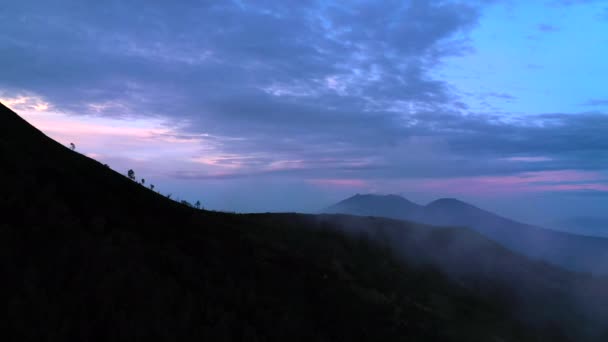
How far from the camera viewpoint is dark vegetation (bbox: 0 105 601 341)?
9320mm

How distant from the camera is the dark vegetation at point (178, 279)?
9320mm

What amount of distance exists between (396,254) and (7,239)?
2571 cm

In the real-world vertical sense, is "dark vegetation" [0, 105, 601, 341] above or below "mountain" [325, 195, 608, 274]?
above

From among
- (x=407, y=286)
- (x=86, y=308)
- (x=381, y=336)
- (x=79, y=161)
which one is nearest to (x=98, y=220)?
(x=86, y=308)

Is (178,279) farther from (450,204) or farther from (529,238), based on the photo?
(450,204)

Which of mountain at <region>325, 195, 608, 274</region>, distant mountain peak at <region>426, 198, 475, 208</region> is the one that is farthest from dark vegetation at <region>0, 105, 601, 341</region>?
distant mountain peak at <region>426, 198, 475, 208</region>

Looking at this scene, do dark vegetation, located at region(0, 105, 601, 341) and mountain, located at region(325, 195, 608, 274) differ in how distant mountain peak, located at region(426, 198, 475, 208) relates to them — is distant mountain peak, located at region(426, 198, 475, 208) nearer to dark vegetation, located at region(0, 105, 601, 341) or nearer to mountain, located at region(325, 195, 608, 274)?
mountain, located at region(325, 195, 608, 274)

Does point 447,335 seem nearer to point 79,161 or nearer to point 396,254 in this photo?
point 396,254

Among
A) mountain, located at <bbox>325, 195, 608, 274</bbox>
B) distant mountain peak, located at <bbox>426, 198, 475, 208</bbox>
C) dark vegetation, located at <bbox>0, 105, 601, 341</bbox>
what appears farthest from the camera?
distant mountain peak, located at <bbox>426, 198, 475, 208</bbox>

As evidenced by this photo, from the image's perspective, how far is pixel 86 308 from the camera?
915 cm

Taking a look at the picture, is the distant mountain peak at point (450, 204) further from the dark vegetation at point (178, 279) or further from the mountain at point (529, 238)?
the dark vegetation at point (178, 279)

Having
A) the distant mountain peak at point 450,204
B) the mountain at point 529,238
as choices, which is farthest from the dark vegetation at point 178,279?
the distant mountain peak at point 450,204

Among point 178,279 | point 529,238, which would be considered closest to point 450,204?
point 529,238

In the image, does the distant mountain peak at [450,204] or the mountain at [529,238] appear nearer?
the mountain at [529,238]
